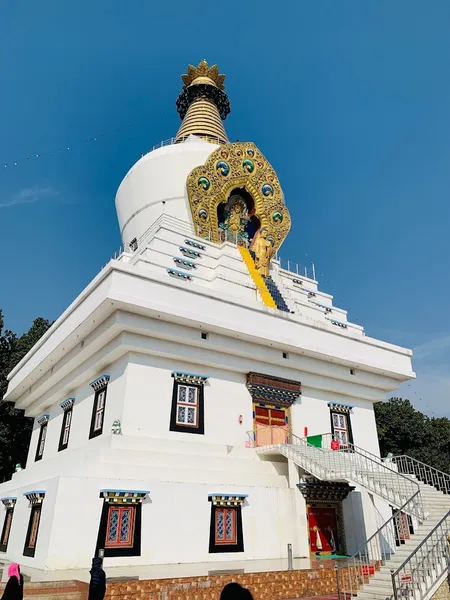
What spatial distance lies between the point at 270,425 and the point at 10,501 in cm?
852

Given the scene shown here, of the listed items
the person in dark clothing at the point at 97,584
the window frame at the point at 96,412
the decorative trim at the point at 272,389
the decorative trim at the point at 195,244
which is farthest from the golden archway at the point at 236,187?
the person in dark clothing at the point at 97,584

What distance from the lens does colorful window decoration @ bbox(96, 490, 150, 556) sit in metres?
11.4

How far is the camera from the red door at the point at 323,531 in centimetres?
1408

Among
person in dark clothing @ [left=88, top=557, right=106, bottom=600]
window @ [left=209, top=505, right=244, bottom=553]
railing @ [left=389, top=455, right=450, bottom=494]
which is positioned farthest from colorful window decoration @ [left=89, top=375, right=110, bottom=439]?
railing @ [left=389, top=455, right=450, bottom=494]

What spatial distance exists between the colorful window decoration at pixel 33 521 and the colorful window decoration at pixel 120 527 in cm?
198

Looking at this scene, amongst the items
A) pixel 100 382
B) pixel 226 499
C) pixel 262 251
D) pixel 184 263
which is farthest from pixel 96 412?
pixel 262 251

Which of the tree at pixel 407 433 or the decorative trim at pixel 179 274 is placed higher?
the decorative trim at pixel 179 274

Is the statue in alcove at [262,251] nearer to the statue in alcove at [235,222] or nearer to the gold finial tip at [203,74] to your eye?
the statue in alcove at [235,222]

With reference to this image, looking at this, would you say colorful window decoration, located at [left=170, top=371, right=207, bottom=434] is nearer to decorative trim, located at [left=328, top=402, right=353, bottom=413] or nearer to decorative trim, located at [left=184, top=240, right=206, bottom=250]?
decorative trim, located at [left=328, top=402, right=353, bottom=413]

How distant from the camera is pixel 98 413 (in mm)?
15445

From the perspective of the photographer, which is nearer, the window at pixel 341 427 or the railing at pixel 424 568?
the railing at pixel 424 568

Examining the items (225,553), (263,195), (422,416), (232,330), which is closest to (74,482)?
(225,553)

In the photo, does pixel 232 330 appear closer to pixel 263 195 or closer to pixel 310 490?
pixel 310 490

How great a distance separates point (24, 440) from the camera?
87.3ft
